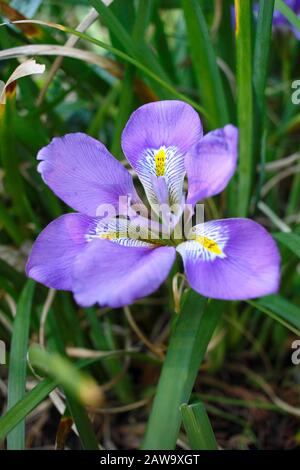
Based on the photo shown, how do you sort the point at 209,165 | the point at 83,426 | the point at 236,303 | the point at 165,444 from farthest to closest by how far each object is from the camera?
the point at 236,303
the point at 83,426
the point at 209,165
the point at 165,444

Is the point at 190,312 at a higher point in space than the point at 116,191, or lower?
lower

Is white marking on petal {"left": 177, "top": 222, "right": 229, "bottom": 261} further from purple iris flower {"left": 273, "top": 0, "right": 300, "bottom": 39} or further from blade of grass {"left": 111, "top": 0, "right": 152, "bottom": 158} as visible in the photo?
purple iris flower {"left": 273, "top": 0, "right": 300, "bottom": 39}

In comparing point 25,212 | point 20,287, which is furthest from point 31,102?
point 20,287

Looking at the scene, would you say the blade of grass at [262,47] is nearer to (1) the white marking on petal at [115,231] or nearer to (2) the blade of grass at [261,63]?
(2) the blade of grass at [261,63]

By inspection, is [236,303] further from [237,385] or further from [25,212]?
[25,212]

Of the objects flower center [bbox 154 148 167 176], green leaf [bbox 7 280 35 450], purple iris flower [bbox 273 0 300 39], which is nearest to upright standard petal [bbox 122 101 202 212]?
flower center [bbox 154 148 167 176]

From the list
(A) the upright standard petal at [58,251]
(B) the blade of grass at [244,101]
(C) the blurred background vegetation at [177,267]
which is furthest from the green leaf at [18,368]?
(B) the blade of grass at [244,101]

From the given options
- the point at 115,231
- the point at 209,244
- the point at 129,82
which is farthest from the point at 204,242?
the point at 129,82
